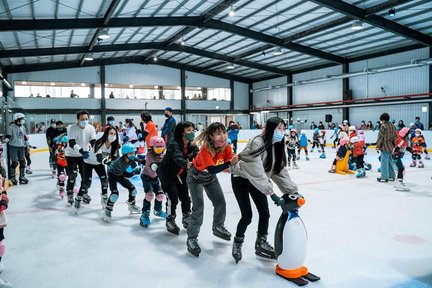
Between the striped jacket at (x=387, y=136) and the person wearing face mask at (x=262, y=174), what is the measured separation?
5539 mm

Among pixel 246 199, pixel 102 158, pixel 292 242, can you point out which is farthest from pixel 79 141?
pixel 292 242

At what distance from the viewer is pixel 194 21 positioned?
1748 centimetres

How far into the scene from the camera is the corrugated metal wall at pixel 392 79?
19.9 m

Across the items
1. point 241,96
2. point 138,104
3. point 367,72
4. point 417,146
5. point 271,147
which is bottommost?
point 417,146

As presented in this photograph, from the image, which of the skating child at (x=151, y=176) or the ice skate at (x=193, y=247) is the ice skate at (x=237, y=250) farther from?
the skating child at (x=151, y=176)

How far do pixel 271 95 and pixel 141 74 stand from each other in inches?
443

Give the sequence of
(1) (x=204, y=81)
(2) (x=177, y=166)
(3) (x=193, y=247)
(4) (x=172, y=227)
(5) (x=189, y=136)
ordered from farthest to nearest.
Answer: (1) (x=204, y=81)
(4) (x=172, y=227)
(2) (x=177, y=166)
(5) (x=189, y=136)
(3) (x=193, y=247)

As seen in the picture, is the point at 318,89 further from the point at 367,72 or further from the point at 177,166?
the point at 177,166

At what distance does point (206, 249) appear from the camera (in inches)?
159

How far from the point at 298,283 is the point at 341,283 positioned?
1.25ft

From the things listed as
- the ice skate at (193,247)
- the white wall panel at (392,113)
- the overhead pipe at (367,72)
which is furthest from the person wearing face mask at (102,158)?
the white wall panel at (392,113)

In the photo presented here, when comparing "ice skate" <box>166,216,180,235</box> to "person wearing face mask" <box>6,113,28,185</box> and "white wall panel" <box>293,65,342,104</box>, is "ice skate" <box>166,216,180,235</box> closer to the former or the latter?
"person wearing face mask" <box>6,113,28,185</box>

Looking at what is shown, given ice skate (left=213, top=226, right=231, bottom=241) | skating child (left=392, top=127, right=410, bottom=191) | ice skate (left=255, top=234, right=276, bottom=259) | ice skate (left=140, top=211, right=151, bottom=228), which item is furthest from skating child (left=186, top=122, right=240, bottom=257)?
skating child (left=392, top=127, right=410, bottom=191)

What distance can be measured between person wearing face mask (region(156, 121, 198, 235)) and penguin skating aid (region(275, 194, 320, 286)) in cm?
125
